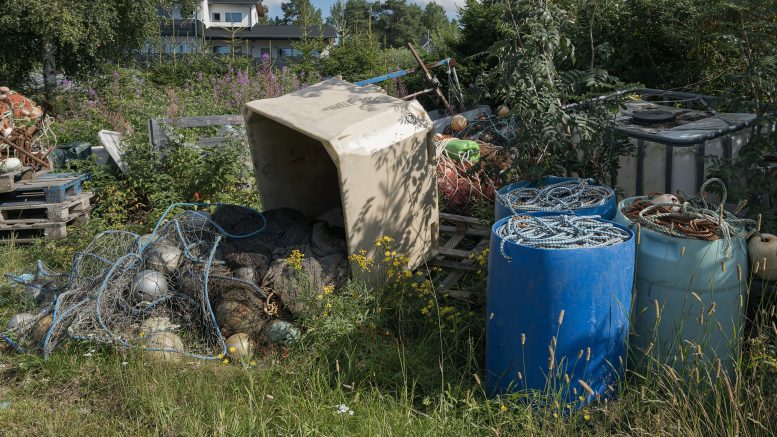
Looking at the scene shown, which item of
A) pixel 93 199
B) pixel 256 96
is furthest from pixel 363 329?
pixel 256 96

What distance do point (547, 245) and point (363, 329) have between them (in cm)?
132

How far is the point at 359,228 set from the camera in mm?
4551

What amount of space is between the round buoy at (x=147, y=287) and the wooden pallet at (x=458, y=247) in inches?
71.7

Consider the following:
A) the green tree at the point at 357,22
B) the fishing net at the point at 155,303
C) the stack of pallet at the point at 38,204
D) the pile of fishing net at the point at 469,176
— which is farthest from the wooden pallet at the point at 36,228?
the green tree at the point at 357,22

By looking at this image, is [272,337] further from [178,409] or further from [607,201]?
[607,201]

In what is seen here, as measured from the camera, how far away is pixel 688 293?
3.37 meters

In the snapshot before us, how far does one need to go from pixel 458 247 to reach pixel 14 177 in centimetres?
434

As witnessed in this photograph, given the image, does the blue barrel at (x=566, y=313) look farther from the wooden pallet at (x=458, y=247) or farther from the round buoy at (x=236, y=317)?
the round buoy at (x=236, y=317)

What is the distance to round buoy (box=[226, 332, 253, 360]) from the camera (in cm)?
416

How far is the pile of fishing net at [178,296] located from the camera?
4281 mm

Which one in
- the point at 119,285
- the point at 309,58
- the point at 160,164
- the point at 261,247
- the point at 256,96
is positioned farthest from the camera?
the point at 309,58

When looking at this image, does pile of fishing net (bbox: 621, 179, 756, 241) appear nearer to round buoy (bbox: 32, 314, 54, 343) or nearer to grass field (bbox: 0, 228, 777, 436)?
grass field (bbox: 0, 228, 777, 436)

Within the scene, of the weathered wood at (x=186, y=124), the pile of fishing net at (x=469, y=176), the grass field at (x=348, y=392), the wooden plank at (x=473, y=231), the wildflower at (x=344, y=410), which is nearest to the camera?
the grass field at (x=348, y=392)

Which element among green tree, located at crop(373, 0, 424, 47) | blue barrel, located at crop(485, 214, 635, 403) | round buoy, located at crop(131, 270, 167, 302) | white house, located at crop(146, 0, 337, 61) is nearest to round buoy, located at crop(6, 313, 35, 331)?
round buoy, located at crop(131, 270, 167, 302)
